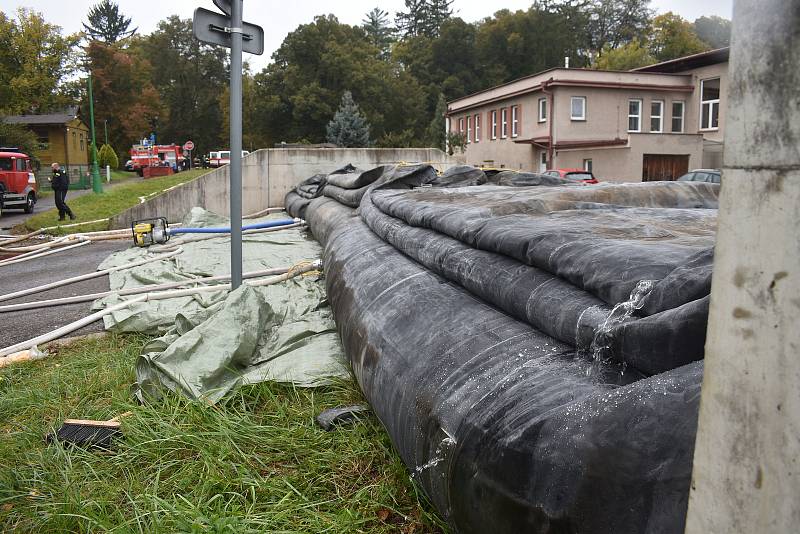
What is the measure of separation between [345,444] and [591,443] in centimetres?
181

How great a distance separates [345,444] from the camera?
10.4 feet

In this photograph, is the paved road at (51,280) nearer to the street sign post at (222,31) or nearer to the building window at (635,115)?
the street sign post at (222,31)

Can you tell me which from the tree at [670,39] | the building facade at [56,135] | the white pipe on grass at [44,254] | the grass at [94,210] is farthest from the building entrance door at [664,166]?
the building facade at [56,135]

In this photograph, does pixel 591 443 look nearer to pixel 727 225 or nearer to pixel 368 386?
pixel 727 225

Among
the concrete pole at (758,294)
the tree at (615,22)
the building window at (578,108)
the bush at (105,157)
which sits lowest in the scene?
the concrete pole at (758,294)

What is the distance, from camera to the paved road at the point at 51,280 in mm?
5664

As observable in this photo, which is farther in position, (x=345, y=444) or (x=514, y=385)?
(x=345, y=444)

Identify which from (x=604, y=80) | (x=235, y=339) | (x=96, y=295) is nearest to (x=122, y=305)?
(x=96, y=295)

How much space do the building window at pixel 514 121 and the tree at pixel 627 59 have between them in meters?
19.5

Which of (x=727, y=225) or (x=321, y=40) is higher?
(x=321, y=40)

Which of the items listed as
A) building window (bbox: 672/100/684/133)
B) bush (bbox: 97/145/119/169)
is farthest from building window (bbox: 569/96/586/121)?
bush (bbox: 97/145/119/169)

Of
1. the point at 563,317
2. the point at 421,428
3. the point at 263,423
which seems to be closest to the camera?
the point at 563,317

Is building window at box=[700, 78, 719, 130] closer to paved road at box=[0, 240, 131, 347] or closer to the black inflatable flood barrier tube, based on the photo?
paved road at box=[0, 240, 131, 347]

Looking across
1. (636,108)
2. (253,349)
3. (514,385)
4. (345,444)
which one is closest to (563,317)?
(514,385)
